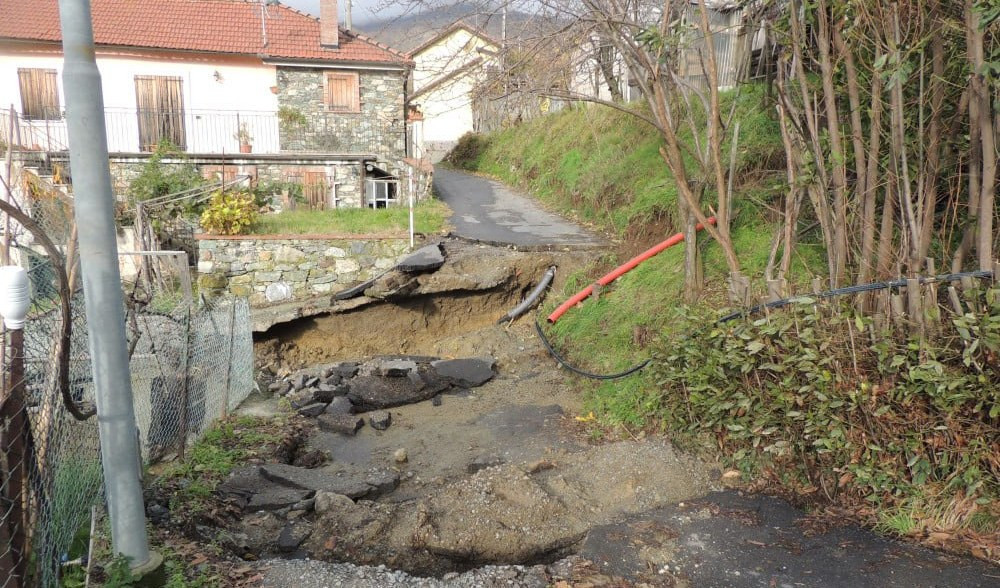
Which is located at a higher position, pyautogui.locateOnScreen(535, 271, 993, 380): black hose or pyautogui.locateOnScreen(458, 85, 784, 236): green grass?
pyautogui.locateOnScreen(458, 85, 784, 236): green grass

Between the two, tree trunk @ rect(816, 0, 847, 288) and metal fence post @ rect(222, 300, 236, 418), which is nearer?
tree trunk @ rect(816, 0, 847, 288)

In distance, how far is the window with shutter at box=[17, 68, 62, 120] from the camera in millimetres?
18422

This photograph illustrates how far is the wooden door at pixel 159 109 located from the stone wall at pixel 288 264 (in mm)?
7373

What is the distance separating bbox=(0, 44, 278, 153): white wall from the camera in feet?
61.2

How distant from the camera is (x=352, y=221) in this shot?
14562 millimetres

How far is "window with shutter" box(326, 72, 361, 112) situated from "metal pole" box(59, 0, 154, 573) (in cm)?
1683

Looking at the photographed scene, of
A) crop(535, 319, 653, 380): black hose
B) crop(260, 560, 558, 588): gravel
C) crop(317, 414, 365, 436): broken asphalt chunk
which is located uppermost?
crop(535, 319, 653, 380): black hose

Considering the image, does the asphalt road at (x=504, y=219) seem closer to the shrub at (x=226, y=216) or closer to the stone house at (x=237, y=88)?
the stone house at (x=237, y=88)

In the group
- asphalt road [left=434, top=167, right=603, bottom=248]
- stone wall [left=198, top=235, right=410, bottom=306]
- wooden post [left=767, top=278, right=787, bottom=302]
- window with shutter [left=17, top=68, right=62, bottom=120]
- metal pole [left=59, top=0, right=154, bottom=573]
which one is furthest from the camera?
window with shutter [left=17, top=68, right=62, bottom=120]

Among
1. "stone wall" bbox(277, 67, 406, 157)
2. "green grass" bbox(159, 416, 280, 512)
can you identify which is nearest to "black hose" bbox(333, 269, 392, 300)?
"green grass" bbox(159, 416, 280, 512)

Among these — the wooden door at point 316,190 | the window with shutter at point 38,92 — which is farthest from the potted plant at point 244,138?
the window with shutter at point 38,92

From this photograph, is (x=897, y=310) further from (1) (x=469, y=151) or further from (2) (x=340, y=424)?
→ (1) (x=469, y=151)

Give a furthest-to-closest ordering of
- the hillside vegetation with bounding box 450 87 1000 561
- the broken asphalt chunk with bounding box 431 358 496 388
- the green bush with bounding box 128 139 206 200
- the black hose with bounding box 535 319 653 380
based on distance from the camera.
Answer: the green bush with bounding box 128 139 206 200 → the broken asphalt chunk with bounding box 431 358 496 388 → the black hose with bounding box 535 319 653 380 → the hillside vegetation with bounding box 450 87 1000 561

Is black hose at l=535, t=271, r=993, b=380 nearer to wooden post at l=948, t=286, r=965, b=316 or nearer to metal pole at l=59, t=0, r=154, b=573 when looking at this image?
wooden post at l=948, t=286, r=965, b=316
